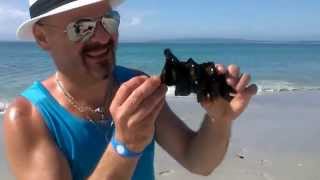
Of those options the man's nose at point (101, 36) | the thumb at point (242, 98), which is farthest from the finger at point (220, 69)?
the man's nose at point (101, 36)

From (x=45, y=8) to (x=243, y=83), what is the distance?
0.91 metres

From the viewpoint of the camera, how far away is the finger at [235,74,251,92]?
2049 mm

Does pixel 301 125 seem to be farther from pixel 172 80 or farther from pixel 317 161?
pixel 172 80

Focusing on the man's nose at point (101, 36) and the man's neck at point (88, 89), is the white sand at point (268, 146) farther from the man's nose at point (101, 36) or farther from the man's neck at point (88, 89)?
the man's nose at point (101, 36)

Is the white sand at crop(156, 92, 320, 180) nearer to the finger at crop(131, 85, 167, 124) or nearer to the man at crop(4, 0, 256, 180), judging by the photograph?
the man at crop(4, 0, 256, 180)

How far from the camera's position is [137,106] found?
1.88 m

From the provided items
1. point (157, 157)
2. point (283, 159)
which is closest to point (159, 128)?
point (157, 157)

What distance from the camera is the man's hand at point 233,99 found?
203 centimetres

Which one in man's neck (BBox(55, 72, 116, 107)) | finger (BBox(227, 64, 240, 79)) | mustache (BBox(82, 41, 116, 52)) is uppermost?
mustache (BBox(82, 41, 116, 52))

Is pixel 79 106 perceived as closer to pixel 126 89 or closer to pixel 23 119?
pixel 23 119

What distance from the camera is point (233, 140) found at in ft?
25.8

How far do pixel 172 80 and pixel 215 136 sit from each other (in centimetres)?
62

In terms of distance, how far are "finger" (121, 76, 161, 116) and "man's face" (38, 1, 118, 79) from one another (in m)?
0.41

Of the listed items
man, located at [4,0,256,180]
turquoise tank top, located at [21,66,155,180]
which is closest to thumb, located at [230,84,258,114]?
man, located at [4,0,256,180]
